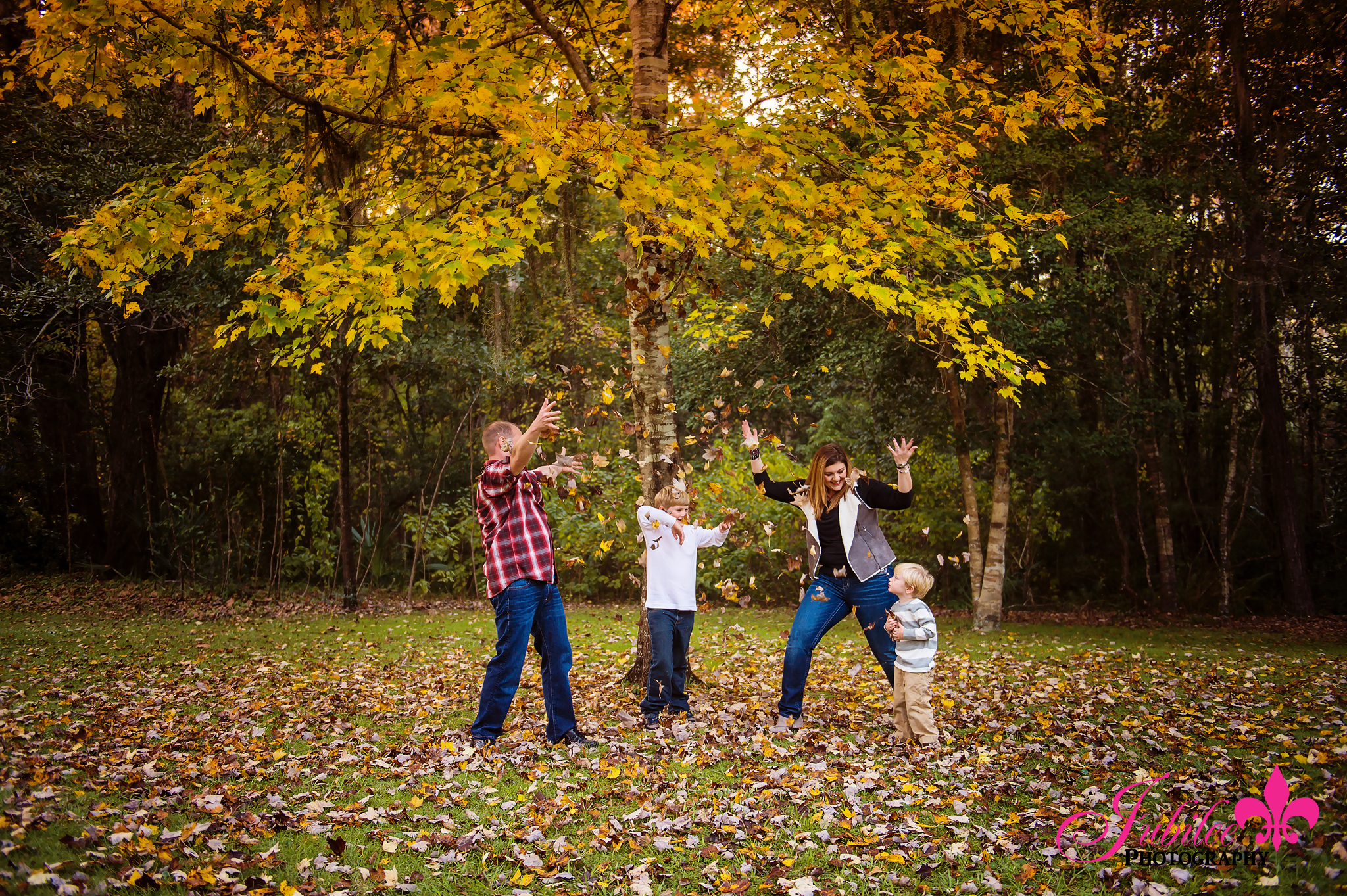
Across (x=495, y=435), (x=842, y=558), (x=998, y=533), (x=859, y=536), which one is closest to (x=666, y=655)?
(x=842, y=558)

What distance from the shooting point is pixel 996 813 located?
13.9ft

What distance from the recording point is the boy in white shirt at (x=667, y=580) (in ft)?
19.4

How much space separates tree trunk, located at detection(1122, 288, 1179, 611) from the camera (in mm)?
13812

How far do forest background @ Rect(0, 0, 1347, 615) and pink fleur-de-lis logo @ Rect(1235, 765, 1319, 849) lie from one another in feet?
20.8

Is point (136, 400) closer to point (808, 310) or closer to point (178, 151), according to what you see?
point (178, 151)

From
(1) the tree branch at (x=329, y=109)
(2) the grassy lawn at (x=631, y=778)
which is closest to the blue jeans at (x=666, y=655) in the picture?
(2) the grassy lawn at (x=631, y=778)

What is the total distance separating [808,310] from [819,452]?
6847 mm

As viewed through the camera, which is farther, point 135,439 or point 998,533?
point 135,439

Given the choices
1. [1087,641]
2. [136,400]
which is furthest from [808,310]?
[136,400]

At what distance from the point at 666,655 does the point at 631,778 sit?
1195 millimetres

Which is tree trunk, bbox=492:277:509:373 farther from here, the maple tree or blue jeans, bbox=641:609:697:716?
blue jeans, bbox=641:609:697:716

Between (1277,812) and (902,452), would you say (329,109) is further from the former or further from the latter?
(1277,812)

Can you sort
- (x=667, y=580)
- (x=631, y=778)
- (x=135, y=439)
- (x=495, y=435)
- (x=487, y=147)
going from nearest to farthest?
(x=631, y=778) → (x=495, y=435) → (x=667, y=580) → (x=487, y=147) → (x=135, y=439)

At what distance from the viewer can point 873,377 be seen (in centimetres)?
1332
